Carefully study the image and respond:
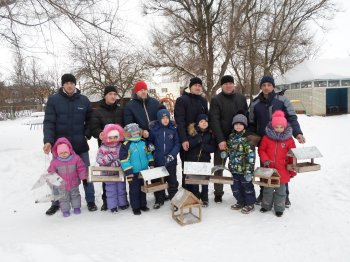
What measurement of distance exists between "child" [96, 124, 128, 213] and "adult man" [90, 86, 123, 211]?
0.18m

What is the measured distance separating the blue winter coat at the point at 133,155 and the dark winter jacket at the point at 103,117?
18.9 inches

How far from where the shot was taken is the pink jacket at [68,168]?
4215mm

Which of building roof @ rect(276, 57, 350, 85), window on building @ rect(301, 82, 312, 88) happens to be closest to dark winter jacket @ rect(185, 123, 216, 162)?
building roof @ rect(276, 57, 350, 85)

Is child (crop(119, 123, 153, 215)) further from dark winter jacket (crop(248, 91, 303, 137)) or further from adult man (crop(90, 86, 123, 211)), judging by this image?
dark winter jacket (crop(248, 91, 303, 137))

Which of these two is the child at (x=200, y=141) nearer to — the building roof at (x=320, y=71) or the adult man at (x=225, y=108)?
the adult man at (x=225, y=108)

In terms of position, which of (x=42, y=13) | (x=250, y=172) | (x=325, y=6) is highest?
(x=325, y=6)

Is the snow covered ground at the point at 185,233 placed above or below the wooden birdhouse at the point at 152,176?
below

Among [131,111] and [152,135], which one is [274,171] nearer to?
[152,135]

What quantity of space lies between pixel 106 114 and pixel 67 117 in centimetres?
56

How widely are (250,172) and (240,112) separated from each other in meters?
0.88

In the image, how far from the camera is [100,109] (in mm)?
4512

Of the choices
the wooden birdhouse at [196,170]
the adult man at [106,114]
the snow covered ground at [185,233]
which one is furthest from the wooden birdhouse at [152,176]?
the adult man at [106,114]

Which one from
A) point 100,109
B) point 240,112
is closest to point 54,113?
point 100,109

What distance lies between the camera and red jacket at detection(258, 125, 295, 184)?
4051 mm
